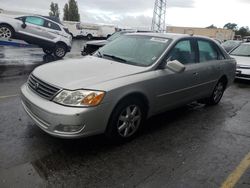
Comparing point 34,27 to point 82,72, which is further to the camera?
point 34,27

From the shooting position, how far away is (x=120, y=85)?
11.8ft

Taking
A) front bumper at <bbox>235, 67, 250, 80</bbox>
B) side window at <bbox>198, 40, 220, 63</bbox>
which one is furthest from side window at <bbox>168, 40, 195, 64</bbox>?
front bumper at <bbox>235, 67, 250, 80</bbox>

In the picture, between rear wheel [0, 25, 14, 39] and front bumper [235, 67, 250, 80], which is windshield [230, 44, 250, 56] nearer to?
front bumper [235, 67, 250, 80]

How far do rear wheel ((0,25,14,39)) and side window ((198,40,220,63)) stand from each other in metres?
9.55

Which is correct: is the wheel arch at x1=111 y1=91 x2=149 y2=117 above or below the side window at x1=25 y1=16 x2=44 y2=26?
below

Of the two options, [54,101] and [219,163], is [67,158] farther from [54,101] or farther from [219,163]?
[219,163]

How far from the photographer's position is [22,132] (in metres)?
4.09

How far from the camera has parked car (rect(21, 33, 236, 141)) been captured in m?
3.34

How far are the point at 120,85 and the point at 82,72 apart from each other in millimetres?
635

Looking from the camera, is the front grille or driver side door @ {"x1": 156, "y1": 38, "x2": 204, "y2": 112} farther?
driver side door @ {"x1": 156, "y1": 38, "x2": 204, "y2": 112}

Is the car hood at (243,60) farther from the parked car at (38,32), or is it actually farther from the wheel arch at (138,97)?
the parked car at (38,32)

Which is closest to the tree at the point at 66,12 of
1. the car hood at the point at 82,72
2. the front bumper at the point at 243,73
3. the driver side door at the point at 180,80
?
the front bumper at the point at 243,73

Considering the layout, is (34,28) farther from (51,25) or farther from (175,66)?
(175,66)

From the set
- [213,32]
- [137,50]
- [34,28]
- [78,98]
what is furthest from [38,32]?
[213,32]
